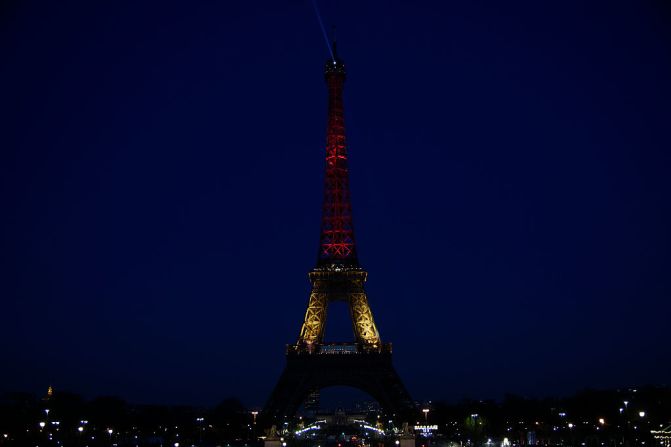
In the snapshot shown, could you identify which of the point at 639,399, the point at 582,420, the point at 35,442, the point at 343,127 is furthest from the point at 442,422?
the point at 35,442

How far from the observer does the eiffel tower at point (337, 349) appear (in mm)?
86562

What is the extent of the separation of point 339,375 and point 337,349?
285 cm

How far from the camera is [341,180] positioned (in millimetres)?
91562

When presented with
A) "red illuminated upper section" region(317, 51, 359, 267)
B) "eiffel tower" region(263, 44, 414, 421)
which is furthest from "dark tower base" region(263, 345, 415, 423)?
"red illuminated upper section" region(317, 51, 359, 267)

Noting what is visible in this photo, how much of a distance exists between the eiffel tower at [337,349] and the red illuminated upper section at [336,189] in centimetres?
11

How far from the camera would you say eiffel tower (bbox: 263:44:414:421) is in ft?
284

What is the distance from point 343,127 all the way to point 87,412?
141ft

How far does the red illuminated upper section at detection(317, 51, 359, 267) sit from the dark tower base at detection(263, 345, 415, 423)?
10.1 meters

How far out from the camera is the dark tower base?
8638 centimetres

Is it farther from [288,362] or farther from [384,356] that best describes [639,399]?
[288,362]

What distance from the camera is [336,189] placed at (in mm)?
90875

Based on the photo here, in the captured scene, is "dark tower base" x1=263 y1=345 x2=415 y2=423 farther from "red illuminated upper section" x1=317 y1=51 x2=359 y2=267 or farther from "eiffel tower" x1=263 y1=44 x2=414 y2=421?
"red illuminated upper section" x1=317 y1=51 x2=359 y2=267

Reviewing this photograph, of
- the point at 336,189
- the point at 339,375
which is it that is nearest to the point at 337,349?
the point at 339,375

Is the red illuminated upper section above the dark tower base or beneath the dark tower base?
above
